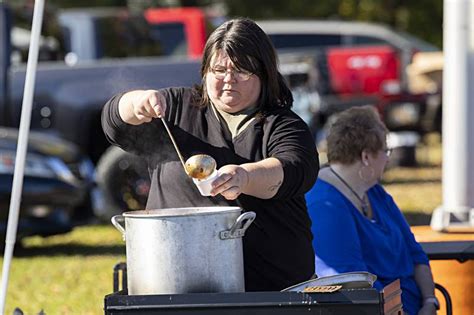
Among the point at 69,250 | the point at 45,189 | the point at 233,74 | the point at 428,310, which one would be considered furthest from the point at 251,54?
the point at 69,250

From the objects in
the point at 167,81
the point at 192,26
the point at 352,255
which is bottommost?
the point at 352,255

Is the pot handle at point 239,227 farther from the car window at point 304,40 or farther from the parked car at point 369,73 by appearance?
the car window at point 304,40

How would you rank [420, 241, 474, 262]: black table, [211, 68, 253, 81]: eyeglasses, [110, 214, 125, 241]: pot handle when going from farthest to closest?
[420, 241, 474, 262]: black table, [211, 68, 253, 81]: eyeglasses, [110, 214, 125, 241]: pot handle

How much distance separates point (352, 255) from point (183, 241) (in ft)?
3.98

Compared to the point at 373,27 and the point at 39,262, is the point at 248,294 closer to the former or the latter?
the point at 39,262

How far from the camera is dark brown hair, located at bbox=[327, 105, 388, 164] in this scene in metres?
4.20

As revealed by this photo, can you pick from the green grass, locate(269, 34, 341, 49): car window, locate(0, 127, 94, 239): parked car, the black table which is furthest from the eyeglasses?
locate(269, 34, 341, 49): car window

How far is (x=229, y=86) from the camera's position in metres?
3.24

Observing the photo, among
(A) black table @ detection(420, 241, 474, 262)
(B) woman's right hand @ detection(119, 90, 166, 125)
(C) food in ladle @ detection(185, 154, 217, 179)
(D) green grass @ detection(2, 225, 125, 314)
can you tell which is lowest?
(D) green grass @ detection(2, 225, 125, 314)

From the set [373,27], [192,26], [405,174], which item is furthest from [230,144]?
[373,27]

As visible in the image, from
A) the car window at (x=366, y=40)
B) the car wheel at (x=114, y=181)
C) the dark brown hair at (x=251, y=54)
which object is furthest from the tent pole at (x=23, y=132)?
the car window at (x=366, y=40)

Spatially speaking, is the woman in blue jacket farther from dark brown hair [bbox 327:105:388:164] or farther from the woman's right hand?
the woman's right hand

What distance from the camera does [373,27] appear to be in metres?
17.7

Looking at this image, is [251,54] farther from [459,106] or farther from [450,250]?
[459,106]
